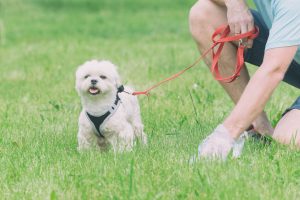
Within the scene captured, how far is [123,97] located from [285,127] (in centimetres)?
114

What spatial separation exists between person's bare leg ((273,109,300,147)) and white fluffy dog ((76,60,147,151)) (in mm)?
905

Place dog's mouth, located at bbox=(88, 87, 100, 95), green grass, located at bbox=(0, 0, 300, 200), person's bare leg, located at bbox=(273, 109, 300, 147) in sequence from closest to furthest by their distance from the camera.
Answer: green grass, located at bbox=(0, 0, 300, 200)
person's bare leg, located at bbox=(273, 109, 300, 147)
dog's mouth, located at bbox=(88, 87, 100, 95)

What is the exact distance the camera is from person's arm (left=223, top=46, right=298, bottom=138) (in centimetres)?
463

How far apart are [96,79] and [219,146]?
1.01 meters

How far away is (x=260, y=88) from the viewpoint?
15.2ft

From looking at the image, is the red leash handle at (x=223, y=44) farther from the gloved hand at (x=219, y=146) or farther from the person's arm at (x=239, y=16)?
the gloved hand at (x=219, y=146)

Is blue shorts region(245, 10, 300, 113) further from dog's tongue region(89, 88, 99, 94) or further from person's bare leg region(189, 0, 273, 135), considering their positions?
dog's tongue region(89, 88, 99, 94)

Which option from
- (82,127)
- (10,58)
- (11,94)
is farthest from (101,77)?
(10,58)

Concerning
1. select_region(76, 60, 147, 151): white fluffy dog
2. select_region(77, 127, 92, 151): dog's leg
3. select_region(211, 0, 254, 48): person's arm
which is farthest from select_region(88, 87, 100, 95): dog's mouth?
select_region(211, 0, 254, 48): person's arm

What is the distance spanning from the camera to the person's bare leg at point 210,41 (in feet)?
18.2

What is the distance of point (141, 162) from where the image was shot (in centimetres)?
462

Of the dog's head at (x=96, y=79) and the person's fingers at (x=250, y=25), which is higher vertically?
the person's fingers at (x=250, y=25)

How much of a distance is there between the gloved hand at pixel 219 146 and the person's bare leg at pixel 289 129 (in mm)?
475

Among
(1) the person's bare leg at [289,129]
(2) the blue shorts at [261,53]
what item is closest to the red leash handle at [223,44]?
(2) the blue shorts at [261,53]
